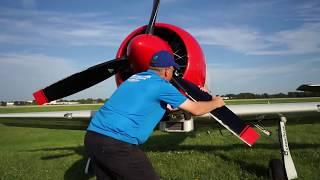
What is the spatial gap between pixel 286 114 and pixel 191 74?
2.66 m

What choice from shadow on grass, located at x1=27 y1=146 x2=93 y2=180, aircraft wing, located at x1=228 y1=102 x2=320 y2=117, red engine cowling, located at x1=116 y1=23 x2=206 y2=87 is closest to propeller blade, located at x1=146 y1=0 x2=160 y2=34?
red engine cowling, located at x1=116 y1=23 x2=206 y2=87

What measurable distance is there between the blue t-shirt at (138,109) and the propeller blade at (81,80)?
99.4 inches

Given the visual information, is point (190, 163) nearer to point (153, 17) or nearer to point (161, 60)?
point (153, 17)

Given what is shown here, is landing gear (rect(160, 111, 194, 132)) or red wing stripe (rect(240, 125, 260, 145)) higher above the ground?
red wing stripe (rect(240, 125, 260, 145))

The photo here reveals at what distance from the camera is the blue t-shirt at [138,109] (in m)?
3.02

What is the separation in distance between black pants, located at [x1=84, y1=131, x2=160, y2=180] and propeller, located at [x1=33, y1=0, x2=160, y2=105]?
2677 mm

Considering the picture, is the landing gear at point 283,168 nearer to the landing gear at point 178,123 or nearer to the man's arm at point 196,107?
the landing gear at point 178,123

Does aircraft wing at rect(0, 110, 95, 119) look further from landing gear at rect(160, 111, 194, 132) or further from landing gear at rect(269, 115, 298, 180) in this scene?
landing gear at rect(269, 115, 298, 180)

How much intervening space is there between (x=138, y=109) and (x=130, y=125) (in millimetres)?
143

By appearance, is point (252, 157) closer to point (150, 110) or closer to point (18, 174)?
point (18, 174)

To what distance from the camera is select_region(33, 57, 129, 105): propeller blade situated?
18.6ft

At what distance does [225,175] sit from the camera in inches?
255

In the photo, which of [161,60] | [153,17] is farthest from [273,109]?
[161,60]

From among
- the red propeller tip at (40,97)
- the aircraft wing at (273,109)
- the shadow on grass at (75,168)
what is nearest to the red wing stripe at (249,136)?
the aircraft wing at (273,109)
